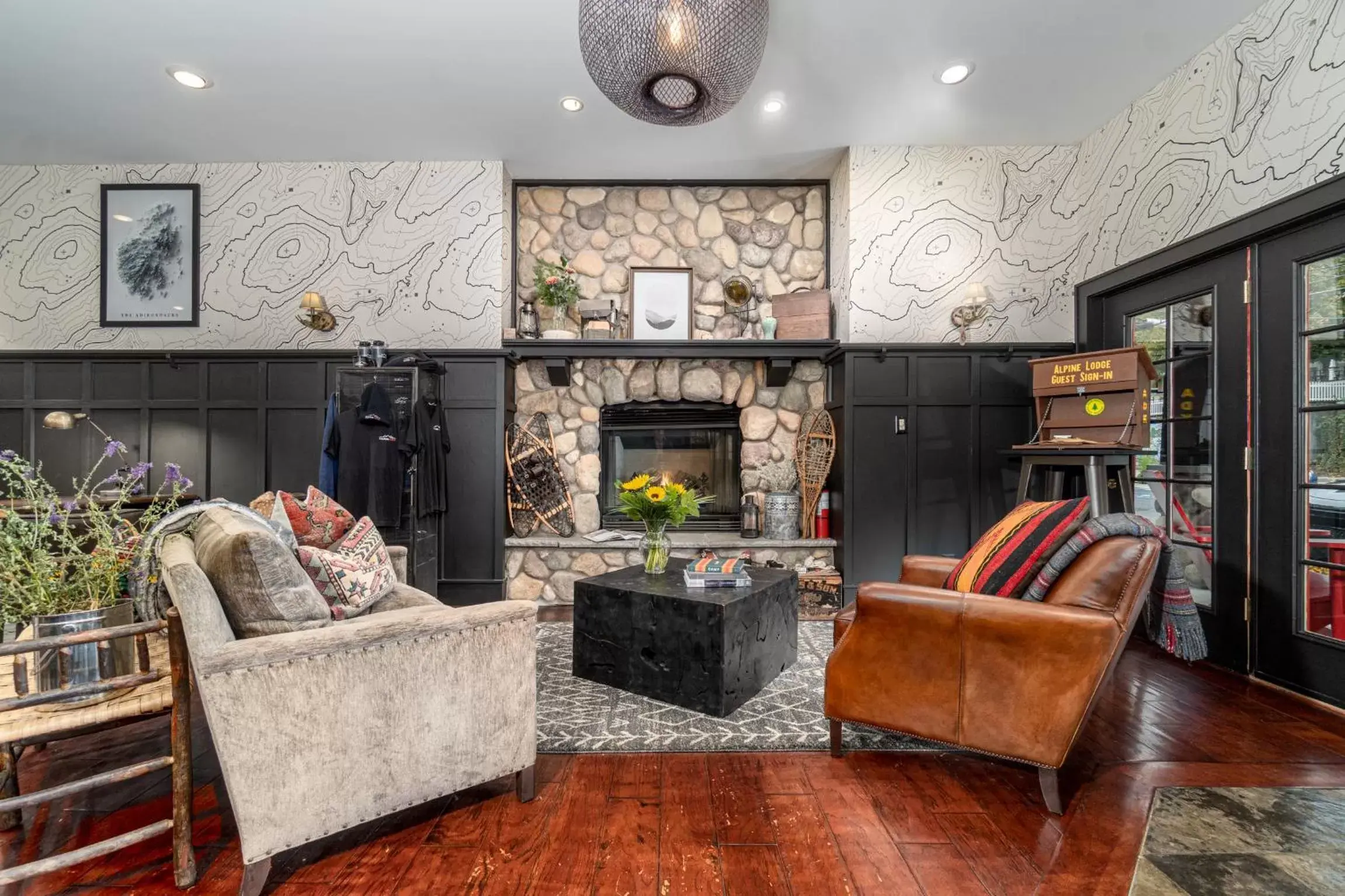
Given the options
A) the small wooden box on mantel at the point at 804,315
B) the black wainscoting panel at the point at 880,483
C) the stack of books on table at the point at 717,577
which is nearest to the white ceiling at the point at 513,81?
the small wooden box on mantel at the point at 804,315

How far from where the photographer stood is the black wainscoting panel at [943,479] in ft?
12.8

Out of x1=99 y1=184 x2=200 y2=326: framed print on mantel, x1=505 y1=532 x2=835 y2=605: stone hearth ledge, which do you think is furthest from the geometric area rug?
x1=99 y1=184 x2=200 y2=326: framed print on mantel

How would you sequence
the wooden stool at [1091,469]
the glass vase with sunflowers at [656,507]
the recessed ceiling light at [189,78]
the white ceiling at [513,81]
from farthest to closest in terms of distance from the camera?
1. the recessed ceiling light at [189,78]
2. the wooden stool at [1091,469]
3. the white ceiling at [513,81]
4. the glass vase with sunflowers at [656,507]

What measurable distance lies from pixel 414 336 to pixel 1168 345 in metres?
4.61

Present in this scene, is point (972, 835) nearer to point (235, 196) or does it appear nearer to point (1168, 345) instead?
point (1168, 345)

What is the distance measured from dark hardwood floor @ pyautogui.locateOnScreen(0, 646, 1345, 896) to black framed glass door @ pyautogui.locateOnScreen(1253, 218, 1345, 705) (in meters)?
0.43

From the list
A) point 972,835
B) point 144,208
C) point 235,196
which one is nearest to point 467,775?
point 972,835

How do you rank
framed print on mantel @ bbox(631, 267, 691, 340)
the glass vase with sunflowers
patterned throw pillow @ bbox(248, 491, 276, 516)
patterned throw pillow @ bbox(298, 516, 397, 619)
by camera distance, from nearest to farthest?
patterned throw pillow @ bbox(298, 516, 397, 619), patterned throw pillow @ bbox(248, 491, 276, 516), the glass vase with sunflowers, framed print on mantel @ bbox(631, 267, 691, 340)

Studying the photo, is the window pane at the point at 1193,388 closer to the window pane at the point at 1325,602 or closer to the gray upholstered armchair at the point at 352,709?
→ the window pane at the point at 1325,602

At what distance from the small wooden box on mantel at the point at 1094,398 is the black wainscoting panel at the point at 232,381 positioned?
4.75 meters

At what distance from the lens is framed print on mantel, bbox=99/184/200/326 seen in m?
4.14

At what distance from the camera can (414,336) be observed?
13.6ft

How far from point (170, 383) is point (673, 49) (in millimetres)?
3987

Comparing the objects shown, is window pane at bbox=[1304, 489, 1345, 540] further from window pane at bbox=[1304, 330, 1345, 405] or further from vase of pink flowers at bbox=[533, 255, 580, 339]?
vase of pink flowers at bbox=[533, 255, 580, 339]
